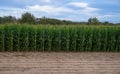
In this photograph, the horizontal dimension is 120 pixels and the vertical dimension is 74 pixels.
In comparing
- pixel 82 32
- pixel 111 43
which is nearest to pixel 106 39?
pixel 111 43

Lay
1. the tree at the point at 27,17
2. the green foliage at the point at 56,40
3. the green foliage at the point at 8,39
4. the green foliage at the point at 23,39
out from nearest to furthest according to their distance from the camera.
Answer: the green foliage at the point at 8,39 < the green foliage at the point at 23,39 < the green foliage at the point at 56,40 < the tree at the point at 27,17

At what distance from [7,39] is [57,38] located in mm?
3188

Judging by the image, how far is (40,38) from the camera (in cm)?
1533

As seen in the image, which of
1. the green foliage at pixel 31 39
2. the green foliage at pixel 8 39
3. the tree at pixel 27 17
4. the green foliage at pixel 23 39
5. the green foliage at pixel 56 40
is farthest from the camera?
the tree at pixel 27 17

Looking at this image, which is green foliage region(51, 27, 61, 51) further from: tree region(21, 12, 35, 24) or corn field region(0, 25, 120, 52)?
tree region(21, 12, 35, 24)

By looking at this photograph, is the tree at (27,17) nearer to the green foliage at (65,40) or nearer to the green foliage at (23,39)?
the green foliage at (23,39)

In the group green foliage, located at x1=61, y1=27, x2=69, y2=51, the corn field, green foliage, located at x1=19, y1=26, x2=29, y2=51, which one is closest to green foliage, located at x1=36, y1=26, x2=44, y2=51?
the corn field

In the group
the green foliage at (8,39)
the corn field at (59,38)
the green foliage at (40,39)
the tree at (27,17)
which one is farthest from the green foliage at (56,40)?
the tree at (27,17)

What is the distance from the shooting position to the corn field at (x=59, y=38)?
15.1 meters

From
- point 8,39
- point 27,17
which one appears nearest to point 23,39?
point 8,39

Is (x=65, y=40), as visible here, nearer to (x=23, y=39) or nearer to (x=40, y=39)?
(x=40, y=39)

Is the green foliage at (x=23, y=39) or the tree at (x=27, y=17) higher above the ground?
the tree at (x=27, y=17)

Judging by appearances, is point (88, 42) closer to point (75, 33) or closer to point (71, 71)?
point (75, 33)

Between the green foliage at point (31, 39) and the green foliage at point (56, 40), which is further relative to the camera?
the green foliage at point (56, 40)
